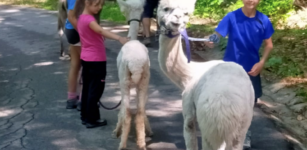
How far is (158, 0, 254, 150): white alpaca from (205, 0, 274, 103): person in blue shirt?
68 centimetres

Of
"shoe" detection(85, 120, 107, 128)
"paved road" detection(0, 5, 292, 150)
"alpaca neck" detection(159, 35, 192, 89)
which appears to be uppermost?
"alpaca neck" detection(159, 35, 192, 89)

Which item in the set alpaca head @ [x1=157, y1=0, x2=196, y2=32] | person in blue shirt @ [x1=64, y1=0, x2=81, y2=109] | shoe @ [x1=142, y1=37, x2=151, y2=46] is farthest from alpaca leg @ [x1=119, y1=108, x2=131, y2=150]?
shoe @ [x1=142, y1=37, x2=151, y2=46]

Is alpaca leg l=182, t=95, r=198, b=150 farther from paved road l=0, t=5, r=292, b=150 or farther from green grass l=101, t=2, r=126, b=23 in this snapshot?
green grass l=101, t=2, r=126, b=23

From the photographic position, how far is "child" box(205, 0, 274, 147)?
3.91 meters

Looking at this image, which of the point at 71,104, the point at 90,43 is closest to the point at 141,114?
the point at 90,43

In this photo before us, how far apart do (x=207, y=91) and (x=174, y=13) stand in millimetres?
830

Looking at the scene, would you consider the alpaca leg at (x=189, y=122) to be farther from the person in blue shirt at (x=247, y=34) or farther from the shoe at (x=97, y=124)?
the shoe at (x=97, y=124)

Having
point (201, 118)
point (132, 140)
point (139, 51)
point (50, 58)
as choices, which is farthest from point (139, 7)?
point (50, 58)

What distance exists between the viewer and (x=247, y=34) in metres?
3.94

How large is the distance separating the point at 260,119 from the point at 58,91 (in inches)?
128

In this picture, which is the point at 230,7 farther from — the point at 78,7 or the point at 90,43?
the point at 90,43

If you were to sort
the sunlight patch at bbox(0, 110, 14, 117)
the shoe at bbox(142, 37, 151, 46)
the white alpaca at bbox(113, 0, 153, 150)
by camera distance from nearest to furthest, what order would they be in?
the white alpaca at bbox(113, 0, 153, 150), the sunlight patch at bbox(0, 110, 14, 117), the shoe at bbox(142, 37, 151, 46)

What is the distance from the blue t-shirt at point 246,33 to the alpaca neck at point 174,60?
27.8 inches

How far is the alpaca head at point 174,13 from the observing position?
3166 mm
